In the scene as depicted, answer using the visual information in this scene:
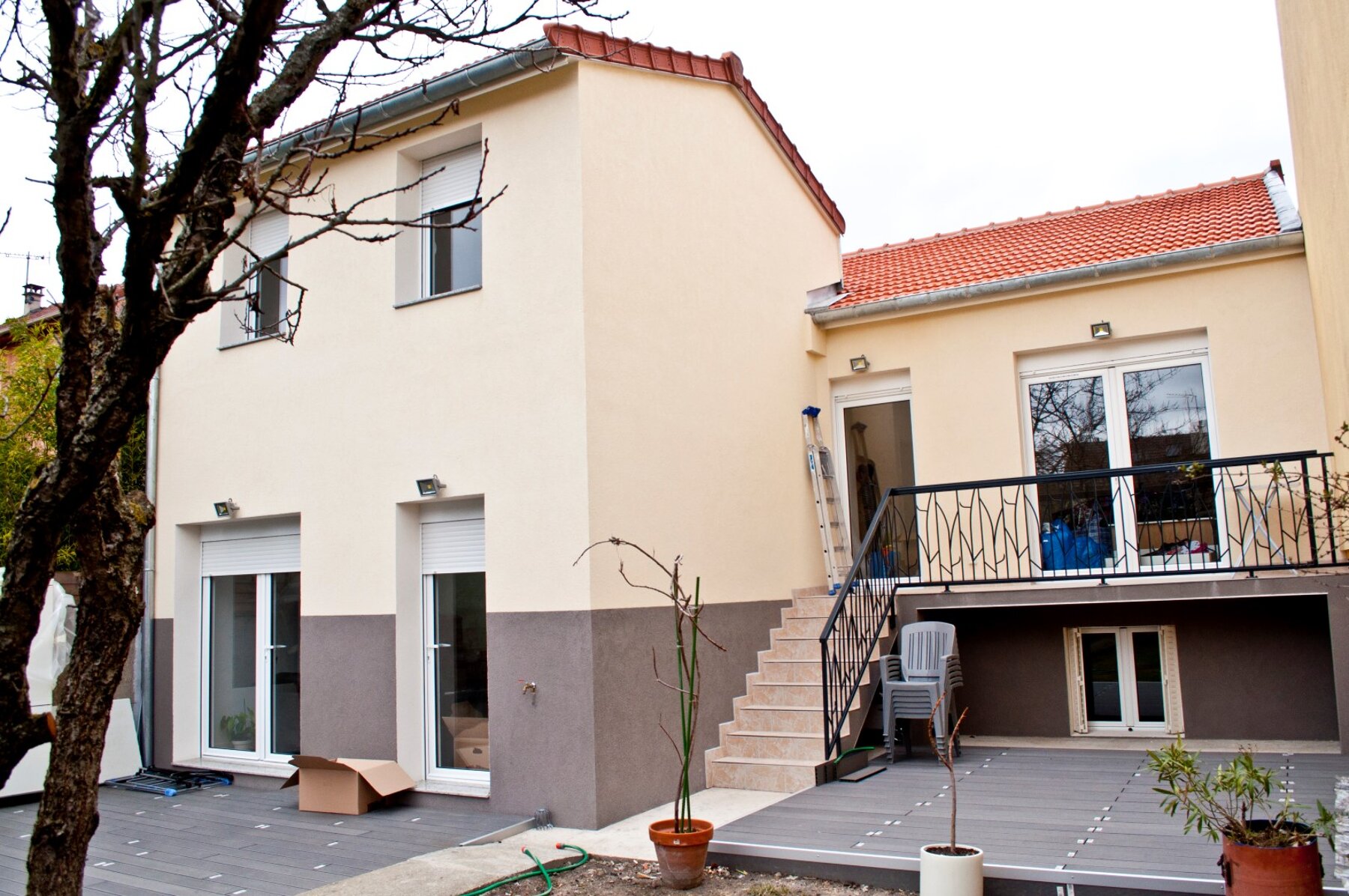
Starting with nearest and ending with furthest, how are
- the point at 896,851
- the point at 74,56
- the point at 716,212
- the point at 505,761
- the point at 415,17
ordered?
1. the point at 74,56
2. the point at 415,17
3. the point at 896,851
4. the point at 505,761
5. the point at 716,212

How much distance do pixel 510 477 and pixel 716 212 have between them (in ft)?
10.4

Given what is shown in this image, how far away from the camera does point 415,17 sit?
3.89 metres

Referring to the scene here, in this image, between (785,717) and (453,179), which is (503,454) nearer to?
(453,179)

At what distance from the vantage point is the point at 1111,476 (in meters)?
8.32

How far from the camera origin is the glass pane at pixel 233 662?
9.02 metres

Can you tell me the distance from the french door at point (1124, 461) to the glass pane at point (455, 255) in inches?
200

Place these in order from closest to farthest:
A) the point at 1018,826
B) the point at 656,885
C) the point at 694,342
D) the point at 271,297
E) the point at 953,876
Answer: the point at 953,876 < the point at 656,885 < the point at 1018,826 < the point at 694,342 < the point at 271,297

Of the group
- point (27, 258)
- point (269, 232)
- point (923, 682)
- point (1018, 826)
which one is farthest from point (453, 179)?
point (1018, 826)

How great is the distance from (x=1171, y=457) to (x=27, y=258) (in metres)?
8.27

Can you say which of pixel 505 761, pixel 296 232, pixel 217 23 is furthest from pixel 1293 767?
pixel 296 232

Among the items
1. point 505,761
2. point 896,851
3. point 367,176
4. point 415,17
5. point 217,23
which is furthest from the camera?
point 367,176

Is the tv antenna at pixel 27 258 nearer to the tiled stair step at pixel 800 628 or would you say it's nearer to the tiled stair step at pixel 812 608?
the tiled stair step at pixel 800 628

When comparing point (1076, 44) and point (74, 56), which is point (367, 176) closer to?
point (74, 56)

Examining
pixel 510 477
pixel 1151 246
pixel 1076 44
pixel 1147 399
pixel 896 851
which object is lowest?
pixel 896 851
